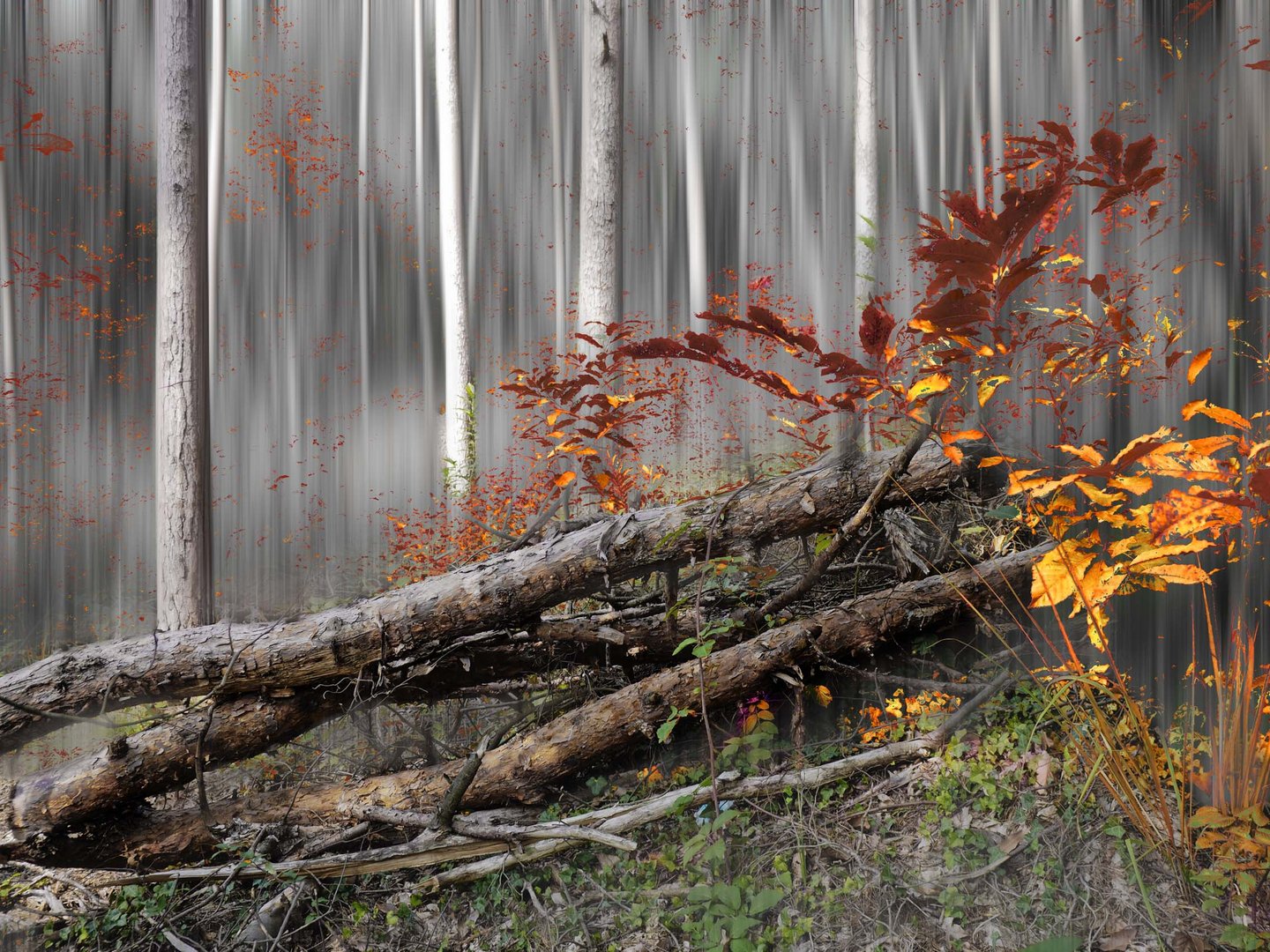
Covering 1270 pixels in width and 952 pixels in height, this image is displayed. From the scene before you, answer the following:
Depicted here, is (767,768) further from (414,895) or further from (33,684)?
(33,684)

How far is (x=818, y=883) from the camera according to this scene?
158cm

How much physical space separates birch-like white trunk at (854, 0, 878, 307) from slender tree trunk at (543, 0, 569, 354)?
9.75ft

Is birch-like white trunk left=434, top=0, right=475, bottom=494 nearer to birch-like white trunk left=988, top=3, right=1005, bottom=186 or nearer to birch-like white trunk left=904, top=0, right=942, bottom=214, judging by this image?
birch-like white trunk left=904, top=0, right=942, bottom=214

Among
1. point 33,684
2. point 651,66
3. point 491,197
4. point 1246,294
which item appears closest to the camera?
point 1246,294

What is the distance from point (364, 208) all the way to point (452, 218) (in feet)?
6.63

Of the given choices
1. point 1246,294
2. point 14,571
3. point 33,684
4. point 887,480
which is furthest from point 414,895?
point 14,571

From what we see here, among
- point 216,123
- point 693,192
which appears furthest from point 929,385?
point 216,123

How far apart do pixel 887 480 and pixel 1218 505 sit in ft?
2.92

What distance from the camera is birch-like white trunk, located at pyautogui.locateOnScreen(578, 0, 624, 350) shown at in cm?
358

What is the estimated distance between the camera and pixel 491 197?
24.6 ft

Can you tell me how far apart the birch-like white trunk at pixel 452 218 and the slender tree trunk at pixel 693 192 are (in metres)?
2.00

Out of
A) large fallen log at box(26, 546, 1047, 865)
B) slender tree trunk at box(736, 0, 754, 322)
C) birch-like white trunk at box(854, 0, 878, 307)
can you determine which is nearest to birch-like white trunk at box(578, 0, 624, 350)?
slender tree trunk at box(736, 0, 754, 322)

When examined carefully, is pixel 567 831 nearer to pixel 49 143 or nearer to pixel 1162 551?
pixel 1162 551

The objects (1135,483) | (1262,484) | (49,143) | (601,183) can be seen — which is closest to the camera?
(1262,484)
